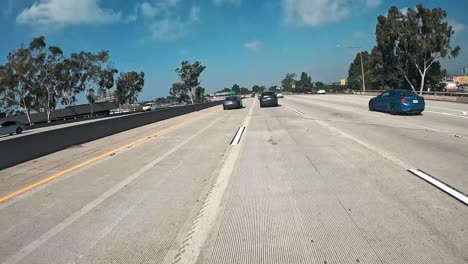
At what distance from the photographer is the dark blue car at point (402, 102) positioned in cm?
2153

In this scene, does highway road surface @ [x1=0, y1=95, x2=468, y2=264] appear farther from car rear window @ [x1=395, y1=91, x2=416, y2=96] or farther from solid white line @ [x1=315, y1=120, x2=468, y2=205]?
car rear window @ [x1=395, y1=91, x2=416, y2=96]

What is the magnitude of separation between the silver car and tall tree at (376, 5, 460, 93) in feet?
168

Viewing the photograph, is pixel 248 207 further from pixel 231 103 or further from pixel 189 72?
pixel 189 72

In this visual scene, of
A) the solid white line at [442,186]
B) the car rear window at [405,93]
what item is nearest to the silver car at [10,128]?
the car rear window at [405,93]

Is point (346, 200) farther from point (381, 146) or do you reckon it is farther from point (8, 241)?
point (381, 146)

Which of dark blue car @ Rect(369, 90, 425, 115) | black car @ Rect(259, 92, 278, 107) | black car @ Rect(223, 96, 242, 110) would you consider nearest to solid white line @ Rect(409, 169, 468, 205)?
dark blue car @ Rect(369, 90, 425, 115)

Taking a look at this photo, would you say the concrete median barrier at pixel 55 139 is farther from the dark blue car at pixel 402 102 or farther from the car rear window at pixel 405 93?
the car rear window at pixel 405 93

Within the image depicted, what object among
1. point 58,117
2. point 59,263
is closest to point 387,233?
point 59,263

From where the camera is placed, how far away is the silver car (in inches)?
1667

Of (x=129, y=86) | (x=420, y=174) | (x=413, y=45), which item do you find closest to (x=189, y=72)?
(x=129, y=86)

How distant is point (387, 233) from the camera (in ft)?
16.3

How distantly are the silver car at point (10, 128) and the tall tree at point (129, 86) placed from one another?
1882 inches

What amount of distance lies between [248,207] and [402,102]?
17.9m

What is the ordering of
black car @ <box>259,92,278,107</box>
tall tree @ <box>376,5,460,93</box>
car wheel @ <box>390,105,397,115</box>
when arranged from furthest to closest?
tall tree @ <box>376,5,460,93</box> → black car @ <box>259,92,278,107</box> → car wheel @ <box>390,105,397,115</box>
